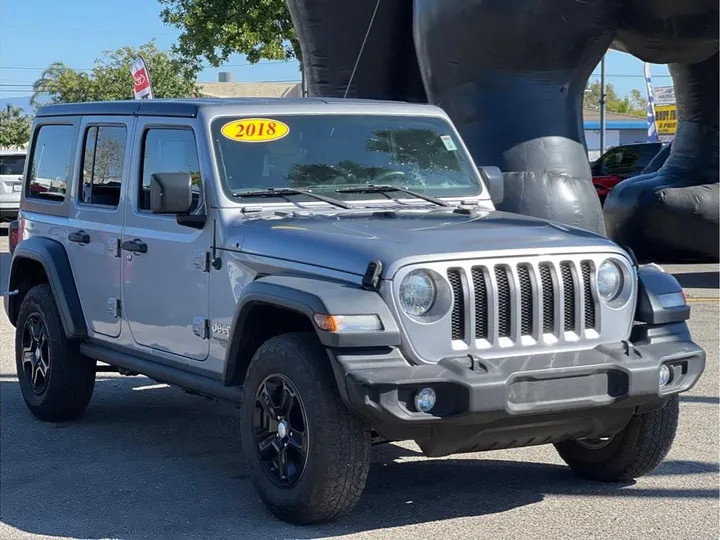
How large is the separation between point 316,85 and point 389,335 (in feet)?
33.2

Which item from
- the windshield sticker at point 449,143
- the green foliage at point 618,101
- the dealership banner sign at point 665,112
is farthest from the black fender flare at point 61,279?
the green foliage at point 618,101

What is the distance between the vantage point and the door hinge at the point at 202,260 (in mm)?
5988

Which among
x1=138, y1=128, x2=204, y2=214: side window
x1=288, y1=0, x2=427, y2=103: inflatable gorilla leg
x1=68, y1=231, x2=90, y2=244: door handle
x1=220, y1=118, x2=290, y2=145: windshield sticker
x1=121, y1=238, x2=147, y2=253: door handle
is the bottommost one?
x1=68, y1=231, x2=90, y2=244: door handle

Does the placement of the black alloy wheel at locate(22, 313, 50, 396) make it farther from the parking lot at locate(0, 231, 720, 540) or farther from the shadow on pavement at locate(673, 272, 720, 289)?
the shadow on pavement at locate(673, 272, 720, 289)

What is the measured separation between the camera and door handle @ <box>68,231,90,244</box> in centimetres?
717

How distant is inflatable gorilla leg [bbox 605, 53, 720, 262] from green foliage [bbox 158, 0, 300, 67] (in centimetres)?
1537

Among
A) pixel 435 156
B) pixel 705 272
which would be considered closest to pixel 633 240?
pixel 705 272

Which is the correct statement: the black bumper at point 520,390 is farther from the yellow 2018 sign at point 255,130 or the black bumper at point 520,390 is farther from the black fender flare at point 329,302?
the yellow 2018 sign at point 255,130

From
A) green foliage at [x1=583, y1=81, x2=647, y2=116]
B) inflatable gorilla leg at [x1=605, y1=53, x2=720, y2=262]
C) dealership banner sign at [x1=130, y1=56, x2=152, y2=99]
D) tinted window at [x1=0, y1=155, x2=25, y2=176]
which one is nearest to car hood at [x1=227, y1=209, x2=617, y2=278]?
inflatable gorilla leg at [x1=605, y1=53, x2=720, y2=262]

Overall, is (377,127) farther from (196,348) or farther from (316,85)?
(316,85)

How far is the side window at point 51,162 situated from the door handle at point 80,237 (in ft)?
1.29

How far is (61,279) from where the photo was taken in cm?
732

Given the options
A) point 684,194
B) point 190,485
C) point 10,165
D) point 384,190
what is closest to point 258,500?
point 190,485

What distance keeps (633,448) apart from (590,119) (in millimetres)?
77837
